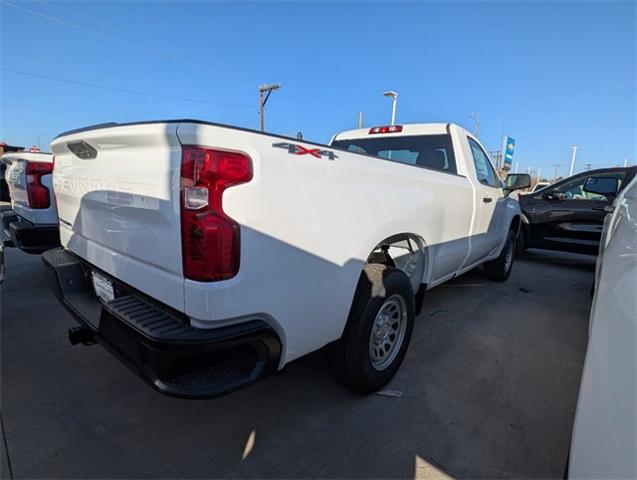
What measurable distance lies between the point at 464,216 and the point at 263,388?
2445mm

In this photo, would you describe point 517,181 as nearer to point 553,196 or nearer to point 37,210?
point 553,196

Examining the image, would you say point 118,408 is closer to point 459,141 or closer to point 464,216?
point 464,216

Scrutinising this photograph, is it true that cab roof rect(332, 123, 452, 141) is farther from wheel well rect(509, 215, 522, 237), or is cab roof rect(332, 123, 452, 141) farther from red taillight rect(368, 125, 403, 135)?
wheel well rect(509, 215, 522, 237)

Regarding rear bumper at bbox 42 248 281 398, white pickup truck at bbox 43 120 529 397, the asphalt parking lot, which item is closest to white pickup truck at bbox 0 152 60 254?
the asphalt parking lot

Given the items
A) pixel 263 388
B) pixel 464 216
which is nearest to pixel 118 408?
pixel 263 388

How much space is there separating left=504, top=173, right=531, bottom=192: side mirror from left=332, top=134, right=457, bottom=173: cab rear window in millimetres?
1467

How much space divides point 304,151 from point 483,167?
3315 millimetres

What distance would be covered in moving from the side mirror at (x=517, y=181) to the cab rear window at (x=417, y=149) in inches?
57.8

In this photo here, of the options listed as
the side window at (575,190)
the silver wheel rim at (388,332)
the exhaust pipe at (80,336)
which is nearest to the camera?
the exhaust pipe at (80,336)

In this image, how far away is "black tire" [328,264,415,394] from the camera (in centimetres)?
218

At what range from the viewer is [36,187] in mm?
3807

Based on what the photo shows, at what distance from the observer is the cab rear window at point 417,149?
3746 millimetres

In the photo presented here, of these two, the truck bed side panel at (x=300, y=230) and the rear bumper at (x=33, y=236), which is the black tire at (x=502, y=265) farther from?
the rear bumper at (x=33, y=236)

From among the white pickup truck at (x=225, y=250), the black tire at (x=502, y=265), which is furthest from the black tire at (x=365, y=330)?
the black tire at (x=502, y=265)
